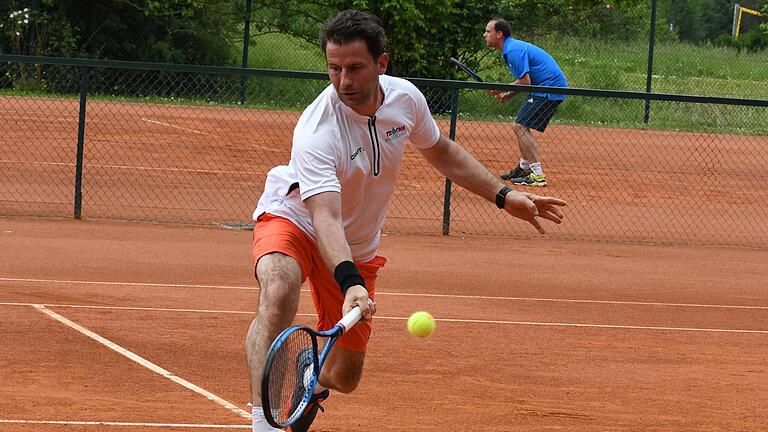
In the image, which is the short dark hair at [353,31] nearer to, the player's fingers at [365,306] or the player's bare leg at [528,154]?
the player's fingers at [365,306]

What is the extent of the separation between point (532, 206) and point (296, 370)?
1368 mm

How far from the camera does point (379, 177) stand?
4836mm

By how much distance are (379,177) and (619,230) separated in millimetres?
9551

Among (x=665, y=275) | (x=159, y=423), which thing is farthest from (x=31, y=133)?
(x=159, y=423)

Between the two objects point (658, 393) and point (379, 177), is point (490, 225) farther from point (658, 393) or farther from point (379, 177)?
point (379, 177)

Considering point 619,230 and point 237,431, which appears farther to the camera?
point 619,230

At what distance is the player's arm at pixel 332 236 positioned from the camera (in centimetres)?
404

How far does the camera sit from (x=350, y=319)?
12.9ft

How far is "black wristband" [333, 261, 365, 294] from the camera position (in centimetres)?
407

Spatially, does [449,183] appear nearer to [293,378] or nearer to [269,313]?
[269,313]

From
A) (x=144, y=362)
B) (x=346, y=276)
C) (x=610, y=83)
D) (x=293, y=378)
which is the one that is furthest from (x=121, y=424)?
(x=610, y=83)

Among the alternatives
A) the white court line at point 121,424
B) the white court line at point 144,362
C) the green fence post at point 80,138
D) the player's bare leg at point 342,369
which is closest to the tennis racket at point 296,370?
the player's bare leg at point 342,369

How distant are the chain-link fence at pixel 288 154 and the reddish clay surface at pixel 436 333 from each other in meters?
1.33

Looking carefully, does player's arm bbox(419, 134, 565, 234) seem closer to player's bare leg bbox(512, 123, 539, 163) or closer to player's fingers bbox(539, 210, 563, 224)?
player's fingers bbox(539, 210, 563, 224)
